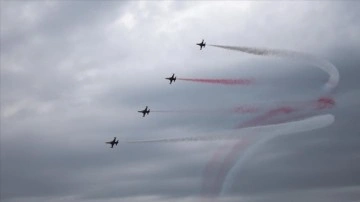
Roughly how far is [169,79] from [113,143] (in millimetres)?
25106

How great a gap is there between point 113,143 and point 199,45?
37.8 m

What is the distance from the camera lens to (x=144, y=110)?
167250 millimetres

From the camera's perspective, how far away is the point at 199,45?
159500 mm

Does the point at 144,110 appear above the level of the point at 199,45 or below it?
below

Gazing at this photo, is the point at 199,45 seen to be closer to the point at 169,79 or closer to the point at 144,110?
the point at 169,79

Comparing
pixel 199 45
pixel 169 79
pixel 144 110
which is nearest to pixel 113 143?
pixel 144 110

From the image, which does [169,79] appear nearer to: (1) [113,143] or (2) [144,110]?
(2) [144,110]

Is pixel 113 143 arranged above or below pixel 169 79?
below

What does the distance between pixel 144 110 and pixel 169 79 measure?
11794 millimetres

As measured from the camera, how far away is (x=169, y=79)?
536 ft

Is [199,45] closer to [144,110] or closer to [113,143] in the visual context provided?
[144,110]

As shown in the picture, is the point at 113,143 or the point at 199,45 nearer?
the point at 199,45

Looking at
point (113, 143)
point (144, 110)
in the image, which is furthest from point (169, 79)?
point (113, 143)
